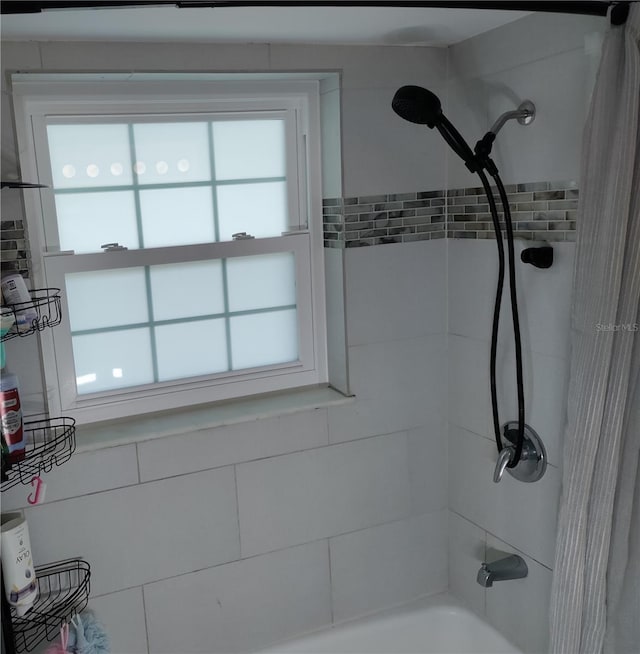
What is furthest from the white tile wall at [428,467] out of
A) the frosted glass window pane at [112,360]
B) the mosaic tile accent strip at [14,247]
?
the mosaic tile accent strip at [14,247]

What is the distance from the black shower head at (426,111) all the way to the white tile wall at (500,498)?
914mm

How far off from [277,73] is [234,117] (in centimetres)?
21

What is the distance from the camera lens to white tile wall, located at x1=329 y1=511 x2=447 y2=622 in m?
2.28

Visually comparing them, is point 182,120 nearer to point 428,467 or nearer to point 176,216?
point 176,216

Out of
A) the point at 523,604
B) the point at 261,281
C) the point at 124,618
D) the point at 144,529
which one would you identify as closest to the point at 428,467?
the point at 523,604

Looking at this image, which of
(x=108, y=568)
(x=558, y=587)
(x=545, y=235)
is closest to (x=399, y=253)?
(x=545, y=235)

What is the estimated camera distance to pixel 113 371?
6.88ft

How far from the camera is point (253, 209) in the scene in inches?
85.9

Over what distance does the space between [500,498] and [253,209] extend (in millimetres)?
1205

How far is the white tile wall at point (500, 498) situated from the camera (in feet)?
6.49

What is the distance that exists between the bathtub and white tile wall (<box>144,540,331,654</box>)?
0.20 feet

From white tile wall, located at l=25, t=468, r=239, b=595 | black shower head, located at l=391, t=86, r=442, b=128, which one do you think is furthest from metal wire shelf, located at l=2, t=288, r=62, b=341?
black shower head, located at l=391, t=86, r=442, b=128

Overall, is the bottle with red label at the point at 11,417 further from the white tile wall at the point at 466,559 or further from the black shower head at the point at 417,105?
the white tile wall at the point at 466,559

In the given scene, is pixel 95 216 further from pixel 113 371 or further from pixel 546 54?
pixel 546 54
